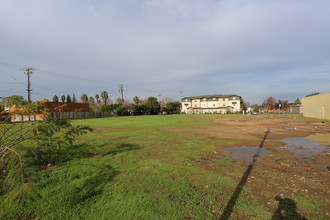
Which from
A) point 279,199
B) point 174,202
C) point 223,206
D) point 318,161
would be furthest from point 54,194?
point 318,161

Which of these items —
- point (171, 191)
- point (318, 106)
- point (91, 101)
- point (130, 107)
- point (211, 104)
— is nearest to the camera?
point (171, 191)

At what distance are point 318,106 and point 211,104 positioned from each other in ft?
202

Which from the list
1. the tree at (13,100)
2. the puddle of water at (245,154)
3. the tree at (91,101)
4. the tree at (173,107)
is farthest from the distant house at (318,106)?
the tree at (91,101)

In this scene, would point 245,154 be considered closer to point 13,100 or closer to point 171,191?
point 171,191

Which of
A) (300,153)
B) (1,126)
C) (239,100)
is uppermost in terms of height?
(239,100)

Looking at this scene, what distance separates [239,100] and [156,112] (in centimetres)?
4329

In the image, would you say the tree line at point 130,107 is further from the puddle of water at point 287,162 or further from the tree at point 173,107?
the puddle of water at point 287,162

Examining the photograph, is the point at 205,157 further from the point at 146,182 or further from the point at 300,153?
the point at 300,153

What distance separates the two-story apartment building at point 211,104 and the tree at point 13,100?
90275mm

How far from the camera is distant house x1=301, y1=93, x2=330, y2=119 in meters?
33.1

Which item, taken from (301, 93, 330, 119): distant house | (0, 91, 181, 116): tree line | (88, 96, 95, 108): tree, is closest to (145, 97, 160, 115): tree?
(0, 91, 181, 116): tree line

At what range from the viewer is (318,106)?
119 ft

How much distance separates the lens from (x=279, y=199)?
411 centimetres

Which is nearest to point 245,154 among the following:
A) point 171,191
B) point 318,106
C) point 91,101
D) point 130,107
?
point 171,191
